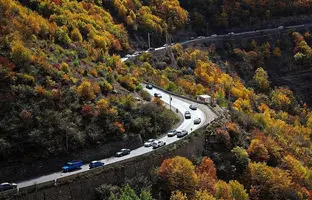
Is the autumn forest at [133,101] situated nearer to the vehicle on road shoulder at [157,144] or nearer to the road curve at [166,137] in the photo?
the road curve at [166,137]

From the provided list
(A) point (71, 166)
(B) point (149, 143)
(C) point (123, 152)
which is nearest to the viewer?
(A) point (71, 166)

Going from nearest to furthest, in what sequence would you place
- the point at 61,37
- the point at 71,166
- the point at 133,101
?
the point at 71,166, the point at 133,101, the point at 61,37

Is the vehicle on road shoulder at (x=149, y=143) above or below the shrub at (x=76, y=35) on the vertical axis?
below

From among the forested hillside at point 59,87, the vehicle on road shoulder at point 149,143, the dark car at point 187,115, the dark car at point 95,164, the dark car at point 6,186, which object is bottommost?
the dark car at point 187,115

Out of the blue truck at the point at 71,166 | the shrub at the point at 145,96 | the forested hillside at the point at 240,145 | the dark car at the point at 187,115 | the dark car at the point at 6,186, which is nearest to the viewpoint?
the dark car at the point at 6,186

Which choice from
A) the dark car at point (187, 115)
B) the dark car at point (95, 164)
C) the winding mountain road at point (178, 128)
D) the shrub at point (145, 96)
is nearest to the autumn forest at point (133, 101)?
the shrub at point (145, 96)

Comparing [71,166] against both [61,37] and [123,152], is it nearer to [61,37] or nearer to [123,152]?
[123,152]

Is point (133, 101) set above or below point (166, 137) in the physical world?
above

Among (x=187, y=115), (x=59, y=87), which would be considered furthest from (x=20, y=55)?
(x=187, y=115)

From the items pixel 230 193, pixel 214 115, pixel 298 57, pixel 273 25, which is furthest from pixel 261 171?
pixel 273 25

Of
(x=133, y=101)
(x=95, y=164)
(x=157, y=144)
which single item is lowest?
(x=157, y=144)

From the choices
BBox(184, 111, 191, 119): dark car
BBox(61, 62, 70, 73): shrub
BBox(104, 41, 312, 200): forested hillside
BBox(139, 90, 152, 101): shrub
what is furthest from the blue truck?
BBox(184, 111, 191, 119): dark car
